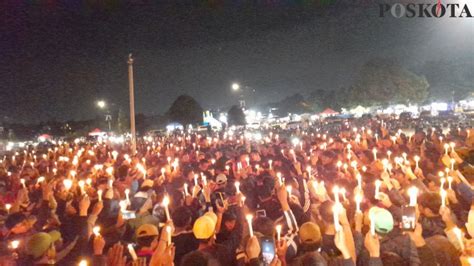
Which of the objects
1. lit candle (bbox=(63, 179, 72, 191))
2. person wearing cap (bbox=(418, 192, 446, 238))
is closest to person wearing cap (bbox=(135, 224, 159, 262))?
person wearing cap (bbox=(418, 192, 446, 238))

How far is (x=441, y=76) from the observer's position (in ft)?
262

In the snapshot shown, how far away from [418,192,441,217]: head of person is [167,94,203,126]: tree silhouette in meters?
62.7

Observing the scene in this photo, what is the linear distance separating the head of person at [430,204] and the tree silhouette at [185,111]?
6266 centimetres

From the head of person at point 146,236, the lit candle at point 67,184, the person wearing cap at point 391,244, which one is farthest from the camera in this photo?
the lit candle at point 67,184

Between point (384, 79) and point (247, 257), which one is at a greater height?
point (384, 79)

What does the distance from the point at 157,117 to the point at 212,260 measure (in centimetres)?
8672

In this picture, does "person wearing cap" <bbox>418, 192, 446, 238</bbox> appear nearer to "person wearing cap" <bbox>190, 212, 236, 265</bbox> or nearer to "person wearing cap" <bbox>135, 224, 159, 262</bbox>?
"person wearing cap" <bbox>190, 212, 236, 265</bbox>

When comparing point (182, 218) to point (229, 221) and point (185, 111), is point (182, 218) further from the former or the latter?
point (185, 111)

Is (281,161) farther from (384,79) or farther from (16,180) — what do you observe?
Answer: (384,79)

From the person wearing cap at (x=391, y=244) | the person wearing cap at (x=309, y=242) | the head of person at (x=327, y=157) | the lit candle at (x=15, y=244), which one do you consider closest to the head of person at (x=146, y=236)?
the lit candle at (x=15, y=244)

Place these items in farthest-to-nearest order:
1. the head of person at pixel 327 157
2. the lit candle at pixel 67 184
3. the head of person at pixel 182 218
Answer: the head of person at pixel 327 157 → the lit candle at pixel 67 184 → the head of person at pixel 182 218

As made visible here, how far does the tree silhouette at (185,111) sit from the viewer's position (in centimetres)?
6831

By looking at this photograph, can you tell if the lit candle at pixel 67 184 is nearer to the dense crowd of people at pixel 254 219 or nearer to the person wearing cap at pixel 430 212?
the dense crowd of people at pixel 254 219

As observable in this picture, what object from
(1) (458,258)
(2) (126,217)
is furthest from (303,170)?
(1) (458,258)
